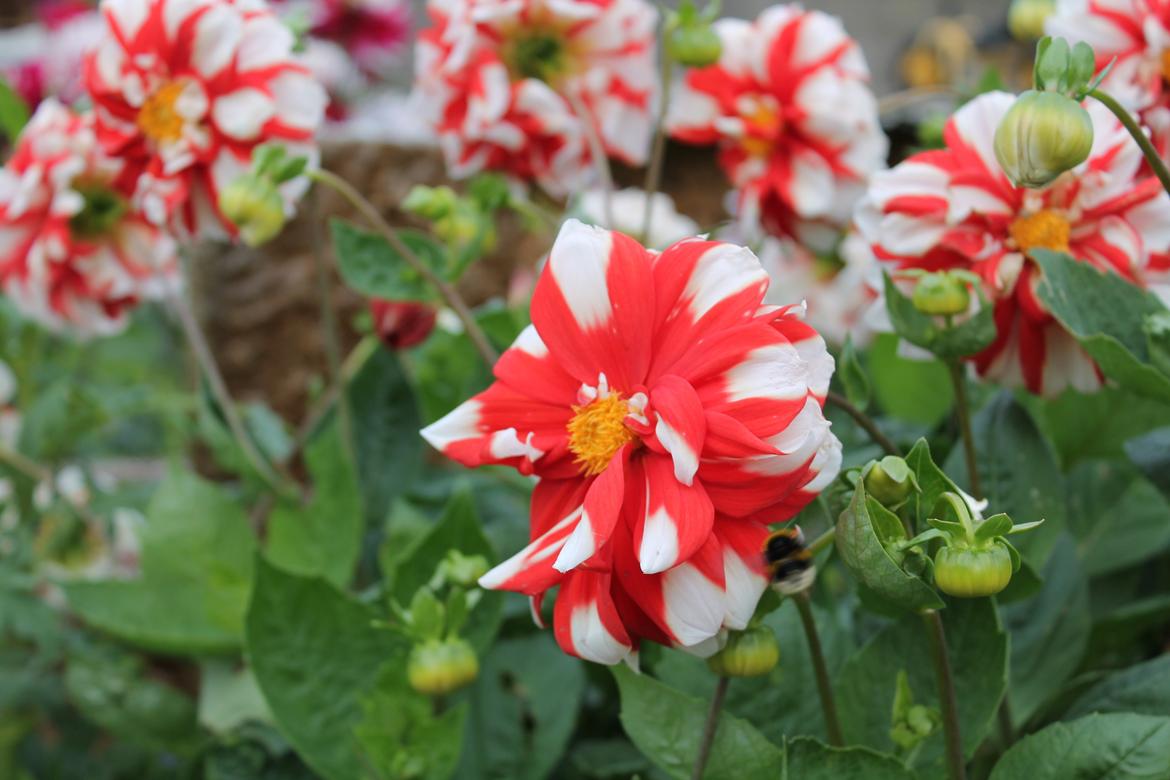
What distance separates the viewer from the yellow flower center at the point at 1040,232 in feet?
1.72

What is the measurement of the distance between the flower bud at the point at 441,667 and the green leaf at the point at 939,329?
0.23 meters

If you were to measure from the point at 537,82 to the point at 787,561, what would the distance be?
525 millimetres

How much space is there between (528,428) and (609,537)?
0.22ft

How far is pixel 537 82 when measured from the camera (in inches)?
32.0

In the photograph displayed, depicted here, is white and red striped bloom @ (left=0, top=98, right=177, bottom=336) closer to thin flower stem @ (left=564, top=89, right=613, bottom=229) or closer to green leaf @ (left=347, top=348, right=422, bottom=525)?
green leaf @ (left=347, top=348, right=422, bottom=525)

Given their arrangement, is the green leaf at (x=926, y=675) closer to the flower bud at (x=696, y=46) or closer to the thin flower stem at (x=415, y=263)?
the thin flower stem at (x=415, y=263)

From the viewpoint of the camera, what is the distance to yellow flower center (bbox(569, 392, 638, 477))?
0.39 meters

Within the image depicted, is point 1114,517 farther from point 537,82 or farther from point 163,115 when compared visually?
point 163,115

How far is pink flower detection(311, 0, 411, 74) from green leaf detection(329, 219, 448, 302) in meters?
1.19

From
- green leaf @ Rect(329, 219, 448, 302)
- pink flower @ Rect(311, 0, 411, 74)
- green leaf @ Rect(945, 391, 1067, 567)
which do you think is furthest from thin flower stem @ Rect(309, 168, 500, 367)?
pink flower @ Rect(311, 0, 411, 74)

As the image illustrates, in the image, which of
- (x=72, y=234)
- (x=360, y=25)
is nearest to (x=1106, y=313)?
(x=72, y=234)

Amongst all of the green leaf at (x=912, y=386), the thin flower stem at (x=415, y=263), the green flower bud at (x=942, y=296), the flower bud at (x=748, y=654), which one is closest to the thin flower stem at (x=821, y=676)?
the flower bud at (x=748, y=654)

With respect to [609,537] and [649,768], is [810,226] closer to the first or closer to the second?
[649,768]

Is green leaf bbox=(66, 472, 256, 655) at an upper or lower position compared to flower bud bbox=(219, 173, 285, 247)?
lower
